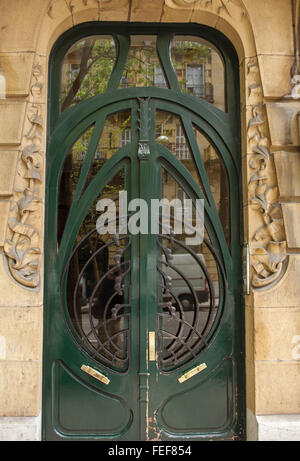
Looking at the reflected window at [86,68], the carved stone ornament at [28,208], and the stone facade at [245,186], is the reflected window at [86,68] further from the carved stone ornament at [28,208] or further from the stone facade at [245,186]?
the carved stone ornament at [28,208]

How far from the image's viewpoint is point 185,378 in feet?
15.1

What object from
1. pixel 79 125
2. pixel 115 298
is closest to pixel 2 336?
pixel 115 298

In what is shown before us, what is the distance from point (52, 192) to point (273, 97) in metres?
2.53

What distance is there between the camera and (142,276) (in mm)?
4664

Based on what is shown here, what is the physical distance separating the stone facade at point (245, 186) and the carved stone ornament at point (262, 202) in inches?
0.4

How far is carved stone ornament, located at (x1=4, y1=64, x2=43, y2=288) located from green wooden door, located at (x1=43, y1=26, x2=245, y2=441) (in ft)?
0.73

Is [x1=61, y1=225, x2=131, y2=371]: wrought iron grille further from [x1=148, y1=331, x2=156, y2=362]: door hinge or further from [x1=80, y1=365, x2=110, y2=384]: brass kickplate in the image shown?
[x1=148, y1=331, x2=156, y2=362]: door hinge

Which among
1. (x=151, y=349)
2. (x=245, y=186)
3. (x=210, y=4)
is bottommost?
(x=151, y=349)

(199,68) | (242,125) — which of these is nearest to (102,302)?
(242,125)

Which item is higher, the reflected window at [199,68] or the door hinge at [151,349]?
the reflected window at [199,68]

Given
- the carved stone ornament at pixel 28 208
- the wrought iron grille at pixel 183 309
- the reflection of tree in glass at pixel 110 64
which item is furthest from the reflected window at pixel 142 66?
the wrought iron grille at pixel 183 309

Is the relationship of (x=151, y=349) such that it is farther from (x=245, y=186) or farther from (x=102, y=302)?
(x=245, y=186)

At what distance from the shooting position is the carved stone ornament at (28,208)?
443 cm

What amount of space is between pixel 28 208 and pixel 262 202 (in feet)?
7.83
